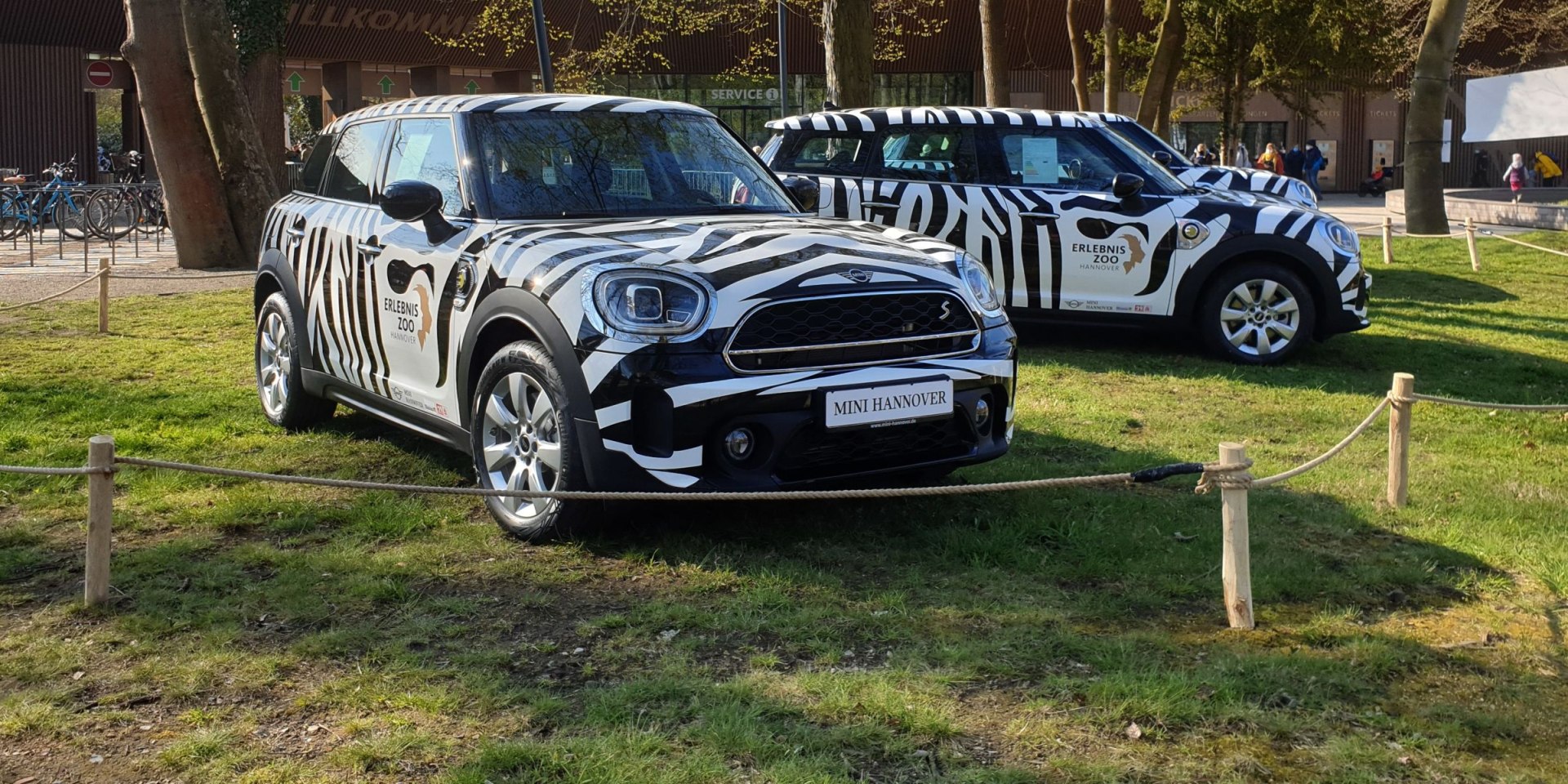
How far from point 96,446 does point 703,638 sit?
80.3 inches

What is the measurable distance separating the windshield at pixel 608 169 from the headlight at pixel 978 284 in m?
1.04

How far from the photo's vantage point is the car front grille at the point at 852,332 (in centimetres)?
546

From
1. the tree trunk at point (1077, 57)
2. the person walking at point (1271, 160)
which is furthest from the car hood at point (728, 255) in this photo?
the person walking at point (1271, 160)

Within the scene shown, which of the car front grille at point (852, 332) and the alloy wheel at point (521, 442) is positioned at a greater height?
the car front grille at point (852, 332)

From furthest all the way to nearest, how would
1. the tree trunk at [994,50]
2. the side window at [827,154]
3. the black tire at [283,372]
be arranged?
the tree trunk at [994,50], the side window at [827,154], the black tire at [283,372]

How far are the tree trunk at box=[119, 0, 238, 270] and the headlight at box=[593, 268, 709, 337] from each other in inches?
513

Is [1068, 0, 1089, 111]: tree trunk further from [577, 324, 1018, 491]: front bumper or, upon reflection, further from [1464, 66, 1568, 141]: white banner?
[577, 324, 1018, 491]: front bumper

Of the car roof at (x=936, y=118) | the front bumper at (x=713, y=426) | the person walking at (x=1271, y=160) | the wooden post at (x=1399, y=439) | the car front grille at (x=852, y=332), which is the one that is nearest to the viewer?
the front bumper at (x=713, y=426)

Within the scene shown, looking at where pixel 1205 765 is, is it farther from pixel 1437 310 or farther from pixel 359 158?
pixel 1437 310

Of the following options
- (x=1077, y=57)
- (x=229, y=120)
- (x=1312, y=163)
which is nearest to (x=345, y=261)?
(x=229, y=120)

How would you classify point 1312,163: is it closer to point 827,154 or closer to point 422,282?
point 827,154

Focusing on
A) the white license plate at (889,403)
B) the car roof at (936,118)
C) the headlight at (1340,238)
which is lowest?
the white license plate at (889,403)

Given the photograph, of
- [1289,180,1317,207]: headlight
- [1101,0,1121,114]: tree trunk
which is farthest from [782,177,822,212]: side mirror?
[1101,0,1121,114]: tree trunk

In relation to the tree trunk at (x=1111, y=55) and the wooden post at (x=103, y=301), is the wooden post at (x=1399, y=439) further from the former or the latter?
the tree trunk at (x=1111, y=55)
